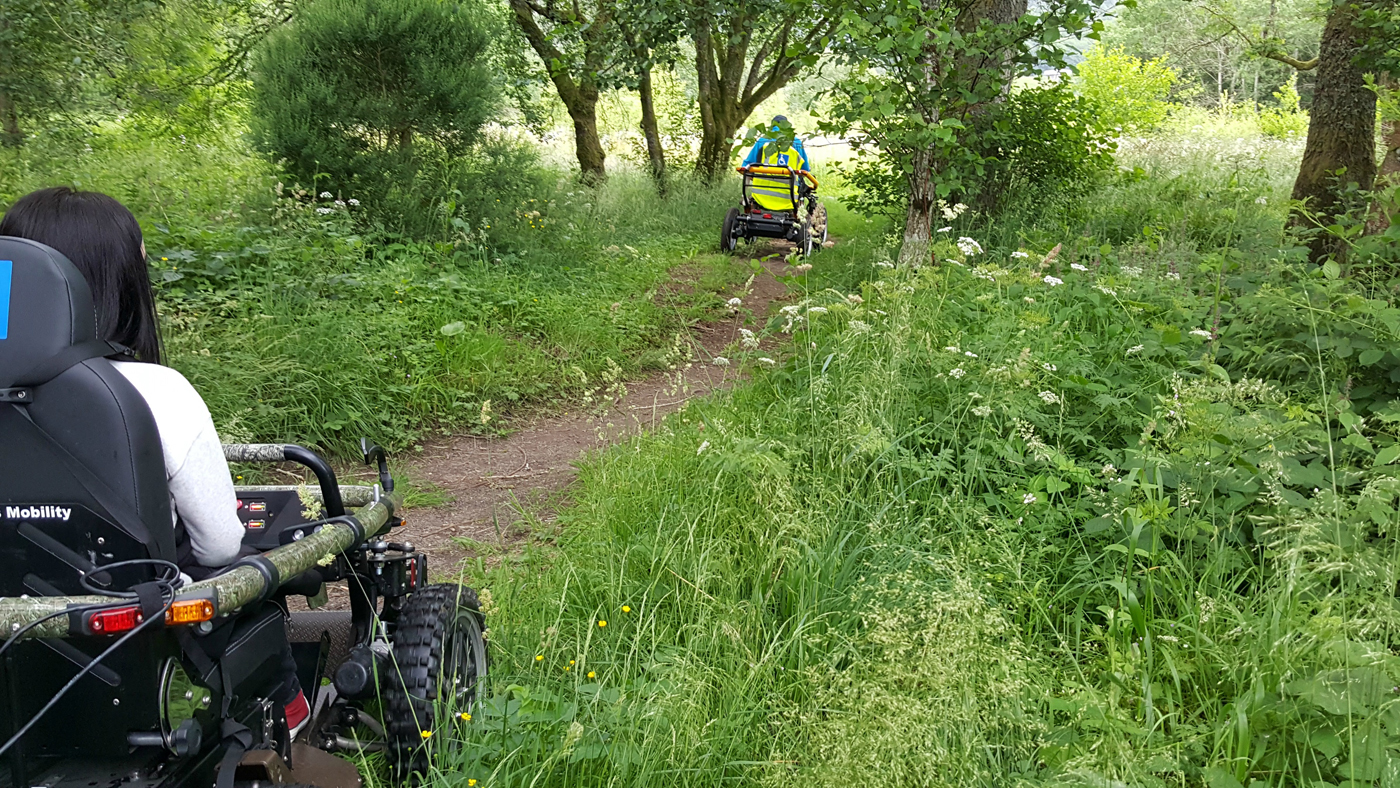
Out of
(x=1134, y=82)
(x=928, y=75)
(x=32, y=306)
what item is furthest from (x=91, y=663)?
(x=1134, y=82)

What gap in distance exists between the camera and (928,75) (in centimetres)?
706

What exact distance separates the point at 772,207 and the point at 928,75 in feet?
14.3

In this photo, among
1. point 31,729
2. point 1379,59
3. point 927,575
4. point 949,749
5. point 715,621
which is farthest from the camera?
point 1379,59

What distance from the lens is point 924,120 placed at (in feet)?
23.0

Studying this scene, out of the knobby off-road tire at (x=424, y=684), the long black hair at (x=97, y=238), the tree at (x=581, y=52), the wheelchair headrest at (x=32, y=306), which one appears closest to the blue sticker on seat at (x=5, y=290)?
the wheelchair headrest at (x=32, y=306)

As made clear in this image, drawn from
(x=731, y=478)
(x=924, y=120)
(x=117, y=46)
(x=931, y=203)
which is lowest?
(x=731, y=478)

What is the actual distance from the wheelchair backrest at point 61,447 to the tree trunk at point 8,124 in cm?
782

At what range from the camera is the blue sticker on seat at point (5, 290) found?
173cm

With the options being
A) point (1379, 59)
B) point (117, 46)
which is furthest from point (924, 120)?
point (117, 46)

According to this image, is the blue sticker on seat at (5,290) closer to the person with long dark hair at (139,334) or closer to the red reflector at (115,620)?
the person with long dark hair at (139,334)

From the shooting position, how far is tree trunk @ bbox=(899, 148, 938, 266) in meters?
7.19

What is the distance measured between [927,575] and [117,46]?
9.64 m

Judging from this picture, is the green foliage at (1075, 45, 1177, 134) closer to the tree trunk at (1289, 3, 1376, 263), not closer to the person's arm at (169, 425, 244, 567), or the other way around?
the tree trunk at (1289, 3, 1376, 263)

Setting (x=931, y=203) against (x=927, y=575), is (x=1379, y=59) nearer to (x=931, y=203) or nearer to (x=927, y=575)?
(x=931, y=203)
